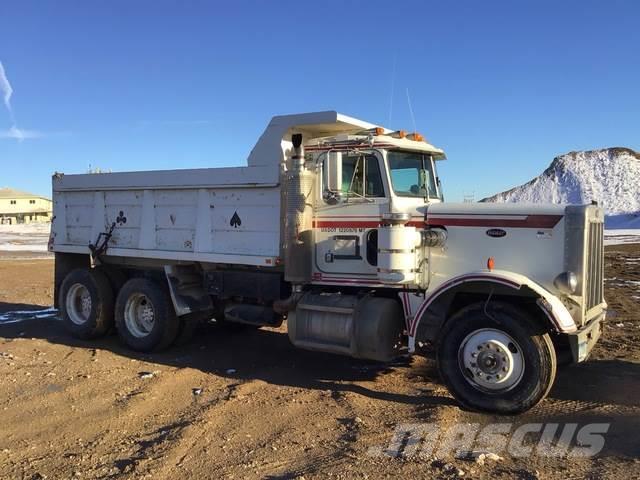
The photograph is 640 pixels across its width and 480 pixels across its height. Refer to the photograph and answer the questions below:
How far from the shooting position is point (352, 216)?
23.4 ft

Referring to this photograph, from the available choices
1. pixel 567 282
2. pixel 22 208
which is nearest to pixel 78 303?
pixel 567 282

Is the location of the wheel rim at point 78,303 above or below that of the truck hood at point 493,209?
below

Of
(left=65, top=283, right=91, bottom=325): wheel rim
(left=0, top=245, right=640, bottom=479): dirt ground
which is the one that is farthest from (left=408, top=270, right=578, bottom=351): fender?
(left=65, top=283, right=91, bottom=325): wheel rim

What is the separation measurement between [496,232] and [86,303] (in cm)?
671

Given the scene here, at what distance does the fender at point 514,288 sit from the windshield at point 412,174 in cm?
136

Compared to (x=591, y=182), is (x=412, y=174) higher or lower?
lower

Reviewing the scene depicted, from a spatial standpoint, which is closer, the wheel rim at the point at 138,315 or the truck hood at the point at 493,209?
the truck hood at the point at 493,209

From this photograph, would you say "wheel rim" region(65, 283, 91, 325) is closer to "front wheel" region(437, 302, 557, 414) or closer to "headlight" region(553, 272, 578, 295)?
"front wheel" region(437, 302, 557, 414)

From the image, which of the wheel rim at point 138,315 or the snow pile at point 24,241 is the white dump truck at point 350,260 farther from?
the snow pile at point 24,241

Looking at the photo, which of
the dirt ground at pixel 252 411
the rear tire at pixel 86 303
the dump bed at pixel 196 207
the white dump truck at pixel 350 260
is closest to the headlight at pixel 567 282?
the white dump truck at pixel 350 260

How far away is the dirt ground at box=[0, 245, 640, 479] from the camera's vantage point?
15.0ft

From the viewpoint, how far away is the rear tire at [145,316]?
8.58 m

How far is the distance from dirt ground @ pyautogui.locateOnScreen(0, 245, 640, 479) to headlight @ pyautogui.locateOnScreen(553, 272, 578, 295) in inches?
45.3

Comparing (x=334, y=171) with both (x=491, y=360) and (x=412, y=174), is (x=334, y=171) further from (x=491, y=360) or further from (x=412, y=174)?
(x=491, y=360)
